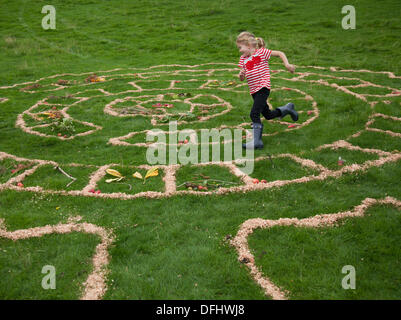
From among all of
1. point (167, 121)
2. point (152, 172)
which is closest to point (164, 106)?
point (167, 121)

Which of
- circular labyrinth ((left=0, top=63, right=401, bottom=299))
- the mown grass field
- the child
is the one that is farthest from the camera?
the child

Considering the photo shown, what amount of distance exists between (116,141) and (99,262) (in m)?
3.81

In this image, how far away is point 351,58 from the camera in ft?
44.3

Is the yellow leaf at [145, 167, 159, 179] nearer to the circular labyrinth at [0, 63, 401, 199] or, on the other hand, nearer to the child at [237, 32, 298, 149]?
the circular labyrinth at [0, 63, 401, 199]

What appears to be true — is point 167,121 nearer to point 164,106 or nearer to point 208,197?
point 164,106

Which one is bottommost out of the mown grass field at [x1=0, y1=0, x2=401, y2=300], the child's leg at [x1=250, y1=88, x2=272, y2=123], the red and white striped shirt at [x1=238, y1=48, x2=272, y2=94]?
the mown grass field at [x1=0, y1=0, x2=401, y2=300]

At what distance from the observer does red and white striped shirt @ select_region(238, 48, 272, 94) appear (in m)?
6.52

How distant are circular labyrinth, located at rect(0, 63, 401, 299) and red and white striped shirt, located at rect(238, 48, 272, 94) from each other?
1256 mm

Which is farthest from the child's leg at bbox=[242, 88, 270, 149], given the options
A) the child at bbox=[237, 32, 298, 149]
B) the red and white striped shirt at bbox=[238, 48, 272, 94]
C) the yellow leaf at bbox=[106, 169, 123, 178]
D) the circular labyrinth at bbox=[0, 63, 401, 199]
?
the yellow leaf at bbox=[106, 169, 123, 178]

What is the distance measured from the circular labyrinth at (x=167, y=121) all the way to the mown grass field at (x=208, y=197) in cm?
6

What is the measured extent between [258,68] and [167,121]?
2747 millimetres

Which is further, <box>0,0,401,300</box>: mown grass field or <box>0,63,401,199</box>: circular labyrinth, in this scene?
<box>0,63,401,199</box>: circular labyrinth

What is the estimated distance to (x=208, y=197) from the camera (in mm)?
5055

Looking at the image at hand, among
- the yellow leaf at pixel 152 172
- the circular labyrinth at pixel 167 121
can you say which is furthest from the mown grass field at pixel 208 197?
the yellow leaf at pixel 152 172
